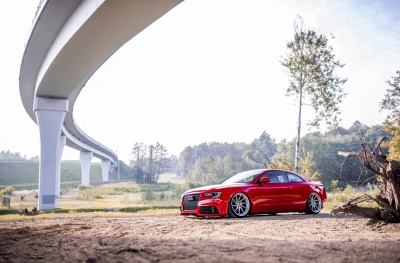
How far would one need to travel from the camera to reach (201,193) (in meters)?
9.95

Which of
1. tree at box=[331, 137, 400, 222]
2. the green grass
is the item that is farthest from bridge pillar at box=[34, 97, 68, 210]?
the green grass

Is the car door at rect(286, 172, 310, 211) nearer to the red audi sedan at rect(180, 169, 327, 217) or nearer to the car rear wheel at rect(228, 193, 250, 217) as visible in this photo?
the red audi sedan at rect(180, 169, 327, 217)

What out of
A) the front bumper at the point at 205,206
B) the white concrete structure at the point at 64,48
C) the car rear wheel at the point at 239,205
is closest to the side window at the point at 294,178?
the car rear wheel at the point at 239,205

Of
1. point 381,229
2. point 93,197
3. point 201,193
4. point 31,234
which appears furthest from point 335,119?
point 93,197

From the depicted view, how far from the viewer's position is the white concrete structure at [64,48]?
1155 cm

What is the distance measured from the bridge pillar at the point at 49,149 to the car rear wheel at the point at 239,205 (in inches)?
766

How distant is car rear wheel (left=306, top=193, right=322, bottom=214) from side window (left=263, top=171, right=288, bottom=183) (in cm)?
102

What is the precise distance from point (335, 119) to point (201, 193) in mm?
14845

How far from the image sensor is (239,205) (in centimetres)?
1002

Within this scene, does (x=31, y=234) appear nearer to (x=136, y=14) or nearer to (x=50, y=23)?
(x=136, y=14)

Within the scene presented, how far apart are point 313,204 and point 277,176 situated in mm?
1515

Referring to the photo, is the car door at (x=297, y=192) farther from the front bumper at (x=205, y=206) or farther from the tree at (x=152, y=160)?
the tree at (x=152, y=160)

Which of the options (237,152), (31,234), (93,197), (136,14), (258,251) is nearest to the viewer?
(258,251)

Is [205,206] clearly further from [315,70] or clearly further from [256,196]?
[315,70]
